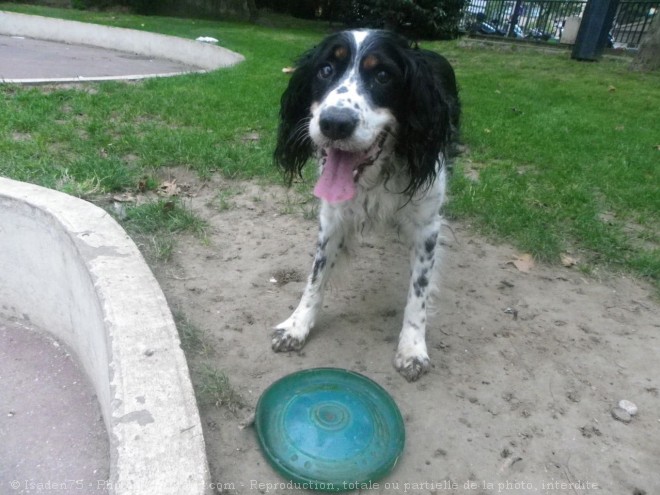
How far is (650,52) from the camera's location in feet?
32.3

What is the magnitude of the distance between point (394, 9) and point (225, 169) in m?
12.6

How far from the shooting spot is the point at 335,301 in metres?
2.80

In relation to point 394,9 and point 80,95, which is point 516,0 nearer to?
point 394,9

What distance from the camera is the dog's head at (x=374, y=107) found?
203cm

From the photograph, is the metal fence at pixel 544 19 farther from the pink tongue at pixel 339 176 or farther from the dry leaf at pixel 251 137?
the pink tongue at pixel 339 176

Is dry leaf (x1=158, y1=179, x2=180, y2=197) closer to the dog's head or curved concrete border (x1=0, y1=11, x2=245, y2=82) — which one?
the dog's head

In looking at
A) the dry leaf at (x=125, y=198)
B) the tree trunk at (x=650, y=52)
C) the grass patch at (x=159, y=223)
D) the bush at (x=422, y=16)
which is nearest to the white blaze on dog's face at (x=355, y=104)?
the grass patch at (x=159, y=223)

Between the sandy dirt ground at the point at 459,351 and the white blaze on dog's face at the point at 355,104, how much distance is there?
0.80 metres

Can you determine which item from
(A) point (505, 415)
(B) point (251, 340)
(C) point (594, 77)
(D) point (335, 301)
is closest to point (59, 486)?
(B) point (251, 340)

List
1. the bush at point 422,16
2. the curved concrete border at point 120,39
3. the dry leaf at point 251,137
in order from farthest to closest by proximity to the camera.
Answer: the bush at point 422,16
the curved concrete border at point 120,39
the dry leaf at point 251,137

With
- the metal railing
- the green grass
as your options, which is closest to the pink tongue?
the green grass

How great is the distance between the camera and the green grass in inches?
138

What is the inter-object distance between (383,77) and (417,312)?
106 cm

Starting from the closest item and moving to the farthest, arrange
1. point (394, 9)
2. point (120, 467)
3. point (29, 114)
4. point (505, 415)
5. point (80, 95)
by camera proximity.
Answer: point (120, 467) → point (505, 415) → point (29, 114) → point (80, 95) → point (394, 9)
